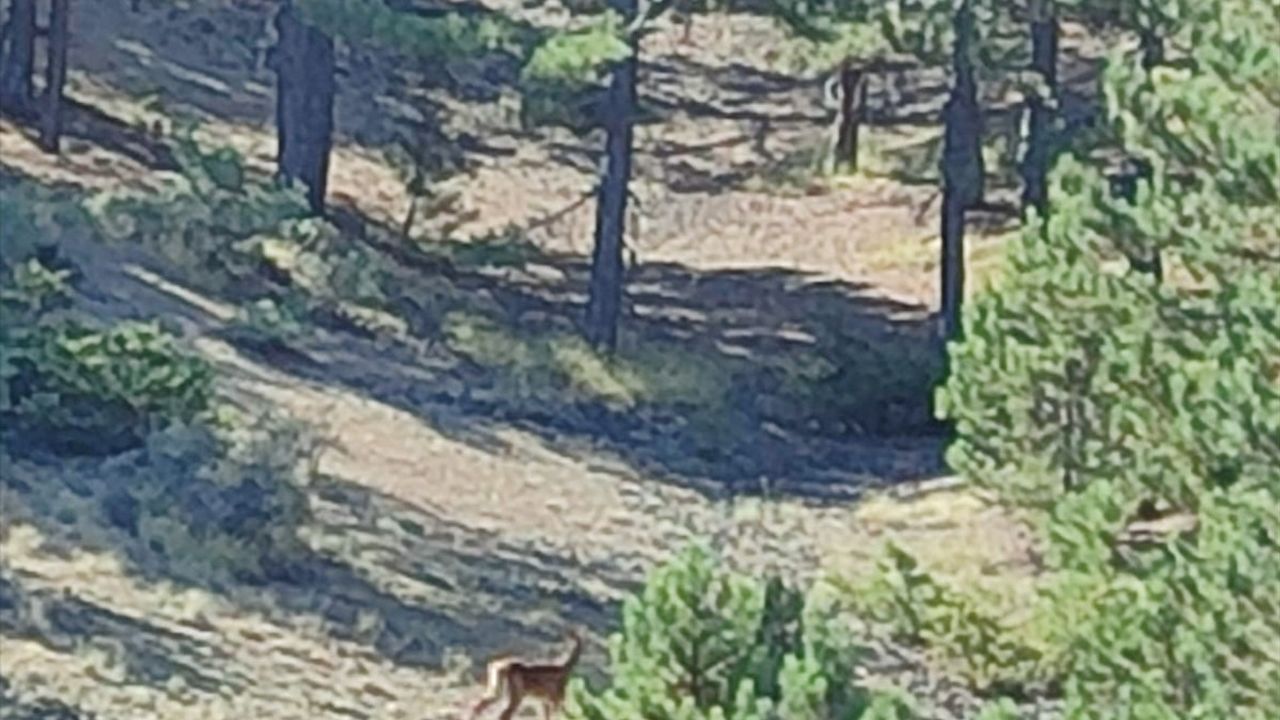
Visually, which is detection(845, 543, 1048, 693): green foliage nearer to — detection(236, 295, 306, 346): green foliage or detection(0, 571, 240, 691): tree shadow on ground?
detection(0, 571, 240, 691): tree shadow on ground

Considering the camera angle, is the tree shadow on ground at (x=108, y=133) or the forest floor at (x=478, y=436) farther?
the tree shadow on ground at (x=108, y=133)

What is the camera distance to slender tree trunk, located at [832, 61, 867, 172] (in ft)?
131

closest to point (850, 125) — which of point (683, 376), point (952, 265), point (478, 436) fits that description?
point (952, 265)

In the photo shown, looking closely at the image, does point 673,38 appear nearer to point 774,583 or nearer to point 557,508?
point 557,508

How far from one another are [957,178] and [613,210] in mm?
3744

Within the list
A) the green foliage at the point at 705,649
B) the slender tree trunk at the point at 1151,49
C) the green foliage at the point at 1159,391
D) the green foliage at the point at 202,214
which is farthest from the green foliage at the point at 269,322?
the green foliage at the point at 705,649

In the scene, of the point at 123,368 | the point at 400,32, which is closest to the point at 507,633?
the point at 123,368

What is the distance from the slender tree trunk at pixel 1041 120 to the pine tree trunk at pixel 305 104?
279 inches

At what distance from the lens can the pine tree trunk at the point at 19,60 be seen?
34.4m

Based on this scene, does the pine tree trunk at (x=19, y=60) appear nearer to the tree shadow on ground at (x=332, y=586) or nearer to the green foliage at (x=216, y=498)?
the green foliage at (x=216, y=498)

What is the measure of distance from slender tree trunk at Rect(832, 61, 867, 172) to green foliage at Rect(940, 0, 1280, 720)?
22.5 meters

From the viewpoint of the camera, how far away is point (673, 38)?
147ft

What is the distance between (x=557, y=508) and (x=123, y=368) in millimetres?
3898

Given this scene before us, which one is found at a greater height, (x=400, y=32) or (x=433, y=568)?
(x=400, y=32)
